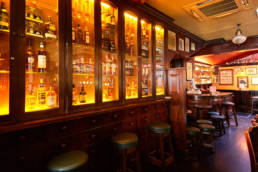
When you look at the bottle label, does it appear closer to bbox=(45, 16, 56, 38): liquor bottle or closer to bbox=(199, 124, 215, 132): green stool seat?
bbox=(45, 16, 56, 38): liquor bottle

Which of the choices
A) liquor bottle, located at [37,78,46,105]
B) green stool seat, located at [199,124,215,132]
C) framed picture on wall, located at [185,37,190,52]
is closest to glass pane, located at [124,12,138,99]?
liquor bottle, located at [37,78,46,105]

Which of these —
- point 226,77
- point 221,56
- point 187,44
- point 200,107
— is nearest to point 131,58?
point 200,107

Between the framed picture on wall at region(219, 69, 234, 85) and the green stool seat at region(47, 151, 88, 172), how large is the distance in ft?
30.2

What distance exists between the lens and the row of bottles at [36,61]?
1.65 meters

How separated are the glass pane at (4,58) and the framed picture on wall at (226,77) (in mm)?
9693

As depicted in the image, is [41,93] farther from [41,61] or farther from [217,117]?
[217,117]

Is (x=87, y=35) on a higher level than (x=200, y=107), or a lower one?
higher

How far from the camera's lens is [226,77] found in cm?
820

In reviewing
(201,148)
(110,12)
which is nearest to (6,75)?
(110,12)

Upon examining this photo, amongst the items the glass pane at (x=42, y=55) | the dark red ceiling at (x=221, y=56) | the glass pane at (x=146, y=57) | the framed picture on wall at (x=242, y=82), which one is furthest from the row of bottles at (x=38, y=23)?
the framed picture on wall at (x=242, y=82)

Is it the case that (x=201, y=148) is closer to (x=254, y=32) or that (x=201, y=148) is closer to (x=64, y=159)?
(x=64, y=159)

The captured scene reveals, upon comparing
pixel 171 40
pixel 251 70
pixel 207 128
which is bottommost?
pixel 207 128

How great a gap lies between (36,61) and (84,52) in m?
0.64

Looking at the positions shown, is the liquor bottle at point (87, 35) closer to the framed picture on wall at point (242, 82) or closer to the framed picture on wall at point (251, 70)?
the framed picture on wall at point (242, 82)
